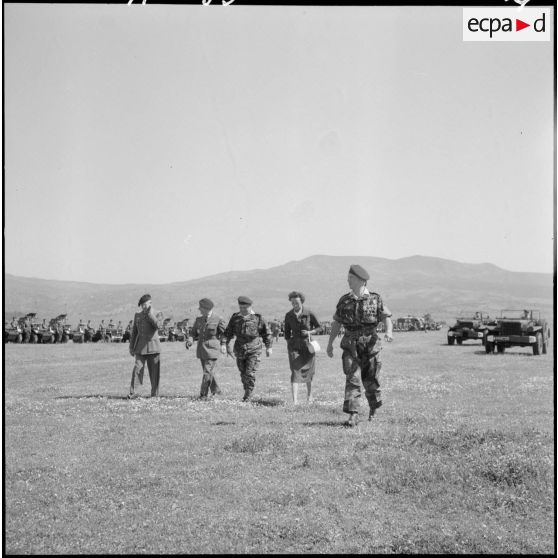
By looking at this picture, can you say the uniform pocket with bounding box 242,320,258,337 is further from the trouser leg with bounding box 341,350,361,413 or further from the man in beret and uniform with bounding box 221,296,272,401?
the trouser leg with bounding box 341,350,361,413

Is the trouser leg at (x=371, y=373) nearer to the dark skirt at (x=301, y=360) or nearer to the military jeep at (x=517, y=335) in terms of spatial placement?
the dark skirt at (x=301, y=360)

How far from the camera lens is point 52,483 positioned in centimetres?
629

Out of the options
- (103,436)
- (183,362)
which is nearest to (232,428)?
(103,436)

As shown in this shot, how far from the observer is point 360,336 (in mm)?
9312

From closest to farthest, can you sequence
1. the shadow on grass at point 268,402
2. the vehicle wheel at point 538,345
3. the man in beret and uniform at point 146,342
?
1. the shadow on grass at point 268,402
2. the man in beret and uniform at point 146,342
3. the vehicle wheel at point 538,345

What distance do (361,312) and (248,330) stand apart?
11.3 ft

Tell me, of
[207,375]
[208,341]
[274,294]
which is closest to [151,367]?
[207,375]

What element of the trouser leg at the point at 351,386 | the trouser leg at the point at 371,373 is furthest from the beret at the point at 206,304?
the trouser leg at the point at 371,373

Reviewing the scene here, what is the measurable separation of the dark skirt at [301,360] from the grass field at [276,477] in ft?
1.82

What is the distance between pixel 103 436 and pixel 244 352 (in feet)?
13.2

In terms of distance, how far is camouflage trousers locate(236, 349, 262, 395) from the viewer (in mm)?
12125

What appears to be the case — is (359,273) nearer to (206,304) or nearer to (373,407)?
(373,407)

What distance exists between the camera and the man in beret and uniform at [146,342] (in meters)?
12.8

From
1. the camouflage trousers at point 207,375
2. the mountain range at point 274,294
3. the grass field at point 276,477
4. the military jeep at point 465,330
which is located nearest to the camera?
the grass field at point 276,477
